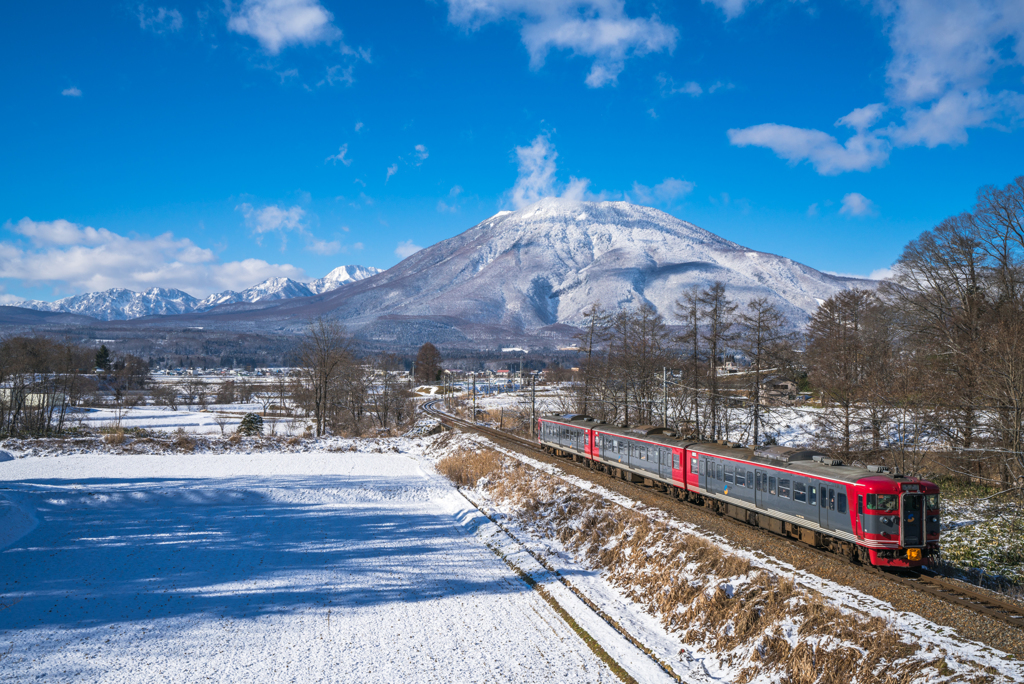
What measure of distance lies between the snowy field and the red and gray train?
7881mm

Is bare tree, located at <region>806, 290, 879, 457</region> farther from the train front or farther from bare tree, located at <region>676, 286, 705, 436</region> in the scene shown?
the train front

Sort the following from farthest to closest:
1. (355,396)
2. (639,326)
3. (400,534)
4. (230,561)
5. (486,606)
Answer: (355,396)
(639,326)
(400,534)
(230,561)
(486,606)

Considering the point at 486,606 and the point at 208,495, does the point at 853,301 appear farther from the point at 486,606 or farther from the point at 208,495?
the point at 208,495

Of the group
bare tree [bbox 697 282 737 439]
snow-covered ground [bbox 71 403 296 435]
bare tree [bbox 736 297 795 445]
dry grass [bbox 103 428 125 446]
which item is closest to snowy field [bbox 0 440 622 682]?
dry grass [bbox 103 428 125 446]

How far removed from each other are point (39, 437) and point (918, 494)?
67379 mm

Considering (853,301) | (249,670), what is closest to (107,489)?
(249,670)

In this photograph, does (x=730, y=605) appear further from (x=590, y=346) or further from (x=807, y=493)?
(x=590, y=346)

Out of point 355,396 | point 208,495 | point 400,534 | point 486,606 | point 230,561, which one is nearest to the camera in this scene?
point 486,606

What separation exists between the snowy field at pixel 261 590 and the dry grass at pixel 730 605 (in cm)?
292

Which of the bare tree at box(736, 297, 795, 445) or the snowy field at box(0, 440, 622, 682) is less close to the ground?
the bare tree at box(736, 297, 795, 445)

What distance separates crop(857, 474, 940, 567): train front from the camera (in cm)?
1500

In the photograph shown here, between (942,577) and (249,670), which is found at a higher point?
(942,577)

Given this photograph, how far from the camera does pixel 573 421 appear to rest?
38.2 meters

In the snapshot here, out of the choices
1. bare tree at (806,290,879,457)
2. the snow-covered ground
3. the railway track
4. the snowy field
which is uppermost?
bare tree at (806,290,879,457)
